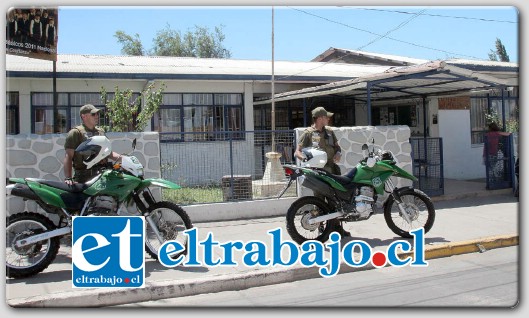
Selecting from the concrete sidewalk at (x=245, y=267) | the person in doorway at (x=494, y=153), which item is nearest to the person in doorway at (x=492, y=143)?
the person in doorway at (x=494, y=153)

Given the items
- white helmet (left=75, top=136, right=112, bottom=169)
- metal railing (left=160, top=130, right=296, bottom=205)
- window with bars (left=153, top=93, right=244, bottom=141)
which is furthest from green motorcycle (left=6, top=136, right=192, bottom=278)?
window with bars (left=153, top=93, right=244, bottom=141)

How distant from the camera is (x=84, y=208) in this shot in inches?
231

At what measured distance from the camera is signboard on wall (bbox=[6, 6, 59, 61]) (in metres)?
8.73

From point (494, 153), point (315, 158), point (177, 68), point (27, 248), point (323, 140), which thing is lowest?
point (27, 248)

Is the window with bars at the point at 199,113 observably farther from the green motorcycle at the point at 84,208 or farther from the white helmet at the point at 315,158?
the green motorcycle at the point at 84,208

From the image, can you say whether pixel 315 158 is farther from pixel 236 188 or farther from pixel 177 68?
pixel 177 68

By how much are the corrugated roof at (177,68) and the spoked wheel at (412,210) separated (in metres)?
8.04

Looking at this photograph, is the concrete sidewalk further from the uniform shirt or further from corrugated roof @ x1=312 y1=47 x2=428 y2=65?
corrugated roof @ x1=312 y1=47 x2=428 y2=65

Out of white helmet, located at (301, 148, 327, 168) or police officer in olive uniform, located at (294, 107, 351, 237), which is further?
police officer in olive uniform, located at (294, 107, 351, 237)

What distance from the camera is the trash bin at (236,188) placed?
351 inches

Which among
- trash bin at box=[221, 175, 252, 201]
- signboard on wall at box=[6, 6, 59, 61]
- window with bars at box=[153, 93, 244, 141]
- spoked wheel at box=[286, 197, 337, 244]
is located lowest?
spoked wheel at box=[286, 197, 337, 244]

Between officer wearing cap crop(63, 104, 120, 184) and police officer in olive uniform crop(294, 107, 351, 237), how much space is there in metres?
2.63

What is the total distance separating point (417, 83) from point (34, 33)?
7928 mm

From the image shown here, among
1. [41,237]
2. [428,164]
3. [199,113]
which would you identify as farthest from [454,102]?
[41,237]
